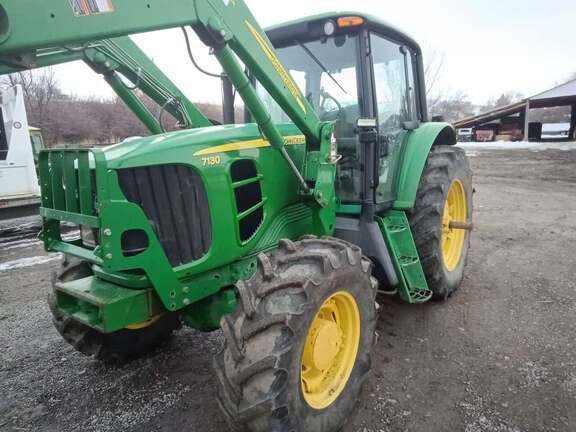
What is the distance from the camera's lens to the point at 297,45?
3.16 m

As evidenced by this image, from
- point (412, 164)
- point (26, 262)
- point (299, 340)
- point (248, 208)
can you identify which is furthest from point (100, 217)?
point (26, 262)

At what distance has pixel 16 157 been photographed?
27.2 feet

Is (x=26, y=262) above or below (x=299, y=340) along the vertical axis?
below

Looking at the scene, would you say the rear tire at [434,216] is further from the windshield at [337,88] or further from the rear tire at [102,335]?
the rear tire at [102,335]

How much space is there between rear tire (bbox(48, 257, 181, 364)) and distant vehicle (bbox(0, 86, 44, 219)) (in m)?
6.59

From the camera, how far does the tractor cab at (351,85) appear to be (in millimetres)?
→ 2957

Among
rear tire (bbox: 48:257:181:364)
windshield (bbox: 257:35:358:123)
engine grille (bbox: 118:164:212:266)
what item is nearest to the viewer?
engine grille (bbox: 118:164:212:266)

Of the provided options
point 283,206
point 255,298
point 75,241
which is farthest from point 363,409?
point 75,241

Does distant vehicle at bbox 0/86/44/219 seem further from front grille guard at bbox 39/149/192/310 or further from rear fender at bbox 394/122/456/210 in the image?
rear fender at bbox 394/122/456/210

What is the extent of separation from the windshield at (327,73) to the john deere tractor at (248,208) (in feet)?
0.04

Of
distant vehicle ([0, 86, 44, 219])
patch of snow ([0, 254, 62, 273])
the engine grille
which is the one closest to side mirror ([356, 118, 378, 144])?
the engine grille

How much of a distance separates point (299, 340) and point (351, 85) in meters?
1.93

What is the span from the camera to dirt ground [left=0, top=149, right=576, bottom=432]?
2387 mm

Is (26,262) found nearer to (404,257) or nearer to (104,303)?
(104,303)
